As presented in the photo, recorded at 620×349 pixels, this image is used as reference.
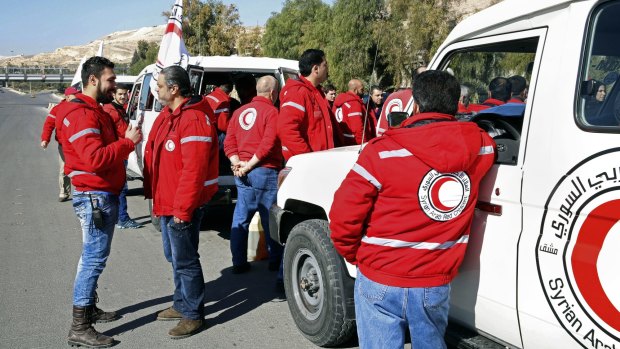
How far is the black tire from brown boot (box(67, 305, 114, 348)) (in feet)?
4.68

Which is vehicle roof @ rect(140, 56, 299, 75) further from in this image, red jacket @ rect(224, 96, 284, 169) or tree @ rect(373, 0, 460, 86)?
tree @ rect(373, 0, 460, 86)

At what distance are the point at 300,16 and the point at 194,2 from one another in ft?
46.9

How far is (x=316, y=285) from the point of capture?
421 cm

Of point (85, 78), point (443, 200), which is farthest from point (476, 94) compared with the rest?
point (85, 78)

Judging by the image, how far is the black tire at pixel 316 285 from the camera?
388cm

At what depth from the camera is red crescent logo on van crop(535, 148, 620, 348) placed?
231 centimetres

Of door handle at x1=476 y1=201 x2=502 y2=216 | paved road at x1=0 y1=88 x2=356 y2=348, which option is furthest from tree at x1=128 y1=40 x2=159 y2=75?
door handle at x1=476 y1=201 x2=502 y2=216

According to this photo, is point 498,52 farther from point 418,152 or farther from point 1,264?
point 1,264

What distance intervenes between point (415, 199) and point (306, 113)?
2933mm

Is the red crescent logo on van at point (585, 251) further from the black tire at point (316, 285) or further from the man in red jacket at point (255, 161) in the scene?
the man in red jacket at point (255, 161)

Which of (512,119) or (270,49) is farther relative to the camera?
(270,49)

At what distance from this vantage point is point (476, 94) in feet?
11.7

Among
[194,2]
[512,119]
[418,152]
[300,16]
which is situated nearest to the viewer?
[418,152]

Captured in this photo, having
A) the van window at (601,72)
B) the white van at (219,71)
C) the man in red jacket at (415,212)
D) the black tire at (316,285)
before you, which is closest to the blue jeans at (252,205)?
the white van at (219,71)
